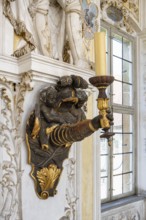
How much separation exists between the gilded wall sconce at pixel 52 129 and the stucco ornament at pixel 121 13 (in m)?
1.30

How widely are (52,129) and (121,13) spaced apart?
160 cm

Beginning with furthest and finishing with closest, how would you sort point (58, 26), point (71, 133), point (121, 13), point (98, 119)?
point (121, 13), point (58, 26), point (71, 133), point (98, 119)

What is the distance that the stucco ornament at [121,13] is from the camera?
2.17 metres

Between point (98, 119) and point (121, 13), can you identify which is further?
point (121, 13)

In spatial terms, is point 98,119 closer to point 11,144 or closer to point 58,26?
point 11,144

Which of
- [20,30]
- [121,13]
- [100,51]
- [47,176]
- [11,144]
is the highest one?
[121,13]

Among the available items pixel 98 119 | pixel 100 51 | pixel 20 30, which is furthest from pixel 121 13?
pixel 98 119

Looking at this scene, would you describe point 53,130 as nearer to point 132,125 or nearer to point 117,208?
point 117,208

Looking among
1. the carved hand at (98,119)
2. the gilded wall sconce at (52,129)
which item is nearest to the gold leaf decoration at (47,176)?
the gilded wall sconce at (52,129)

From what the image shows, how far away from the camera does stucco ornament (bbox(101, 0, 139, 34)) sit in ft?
7.11

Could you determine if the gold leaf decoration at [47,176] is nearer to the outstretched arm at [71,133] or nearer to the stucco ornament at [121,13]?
the outstretched arm at [71,133]

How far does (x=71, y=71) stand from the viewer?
3.63 feet

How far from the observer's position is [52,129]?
1061mm

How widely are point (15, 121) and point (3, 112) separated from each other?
58 millimetres
